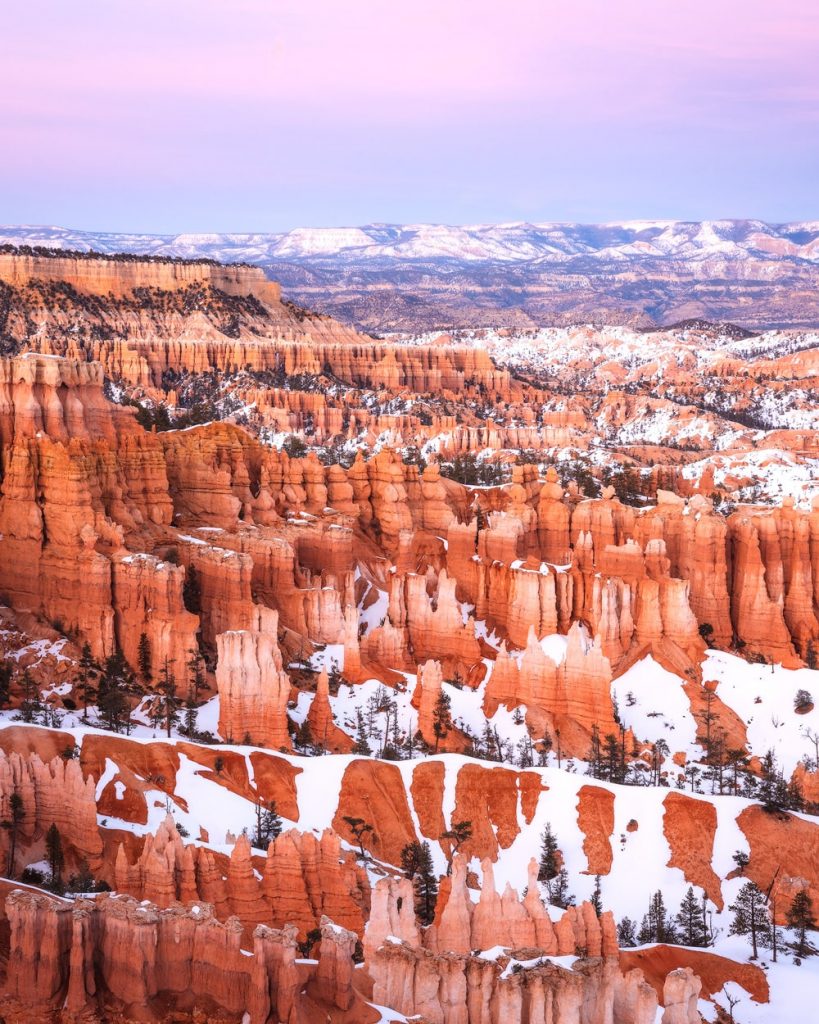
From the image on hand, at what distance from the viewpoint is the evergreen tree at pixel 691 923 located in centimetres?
5159

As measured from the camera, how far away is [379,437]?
15862 centimetres

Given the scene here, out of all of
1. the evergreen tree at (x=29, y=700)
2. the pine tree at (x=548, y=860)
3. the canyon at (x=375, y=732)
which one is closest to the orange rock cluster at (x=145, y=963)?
the canyon at (x=375, y=732)

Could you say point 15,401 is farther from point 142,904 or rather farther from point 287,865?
point 142,904

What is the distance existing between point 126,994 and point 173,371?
465 feet

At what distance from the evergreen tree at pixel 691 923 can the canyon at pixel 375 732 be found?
94 cm

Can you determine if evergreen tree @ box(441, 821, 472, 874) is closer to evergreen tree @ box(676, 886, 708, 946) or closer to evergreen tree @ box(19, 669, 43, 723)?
evergreen tree @ box(676, 886, 708, 946)

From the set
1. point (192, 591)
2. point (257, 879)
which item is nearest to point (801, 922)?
point (257, 879)

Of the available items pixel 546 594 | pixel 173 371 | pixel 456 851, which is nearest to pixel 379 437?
pixel 173 371

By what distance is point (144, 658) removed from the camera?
67.4 metres

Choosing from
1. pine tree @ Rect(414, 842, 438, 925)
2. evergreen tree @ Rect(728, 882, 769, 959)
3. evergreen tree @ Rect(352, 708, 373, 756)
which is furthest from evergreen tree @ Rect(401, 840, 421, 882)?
evergreen tree @ Rect(728, 882, 769, 959)

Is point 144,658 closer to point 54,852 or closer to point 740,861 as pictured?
point 54,852

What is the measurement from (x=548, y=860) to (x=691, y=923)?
6.77 metres

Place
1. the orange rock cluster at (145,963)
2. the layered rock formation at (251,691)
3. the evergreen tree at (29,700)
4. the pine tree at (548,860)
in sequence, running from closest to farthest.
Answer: the orange rock cluster at (145,963), the pine tree at (548,860), the evergreen tree at (29,700), the layered rock formation at (251,691)

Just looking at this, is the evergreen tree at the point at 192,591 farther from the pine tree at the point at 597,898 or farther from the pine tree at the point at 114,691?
the pine tree at the point at 597,898
